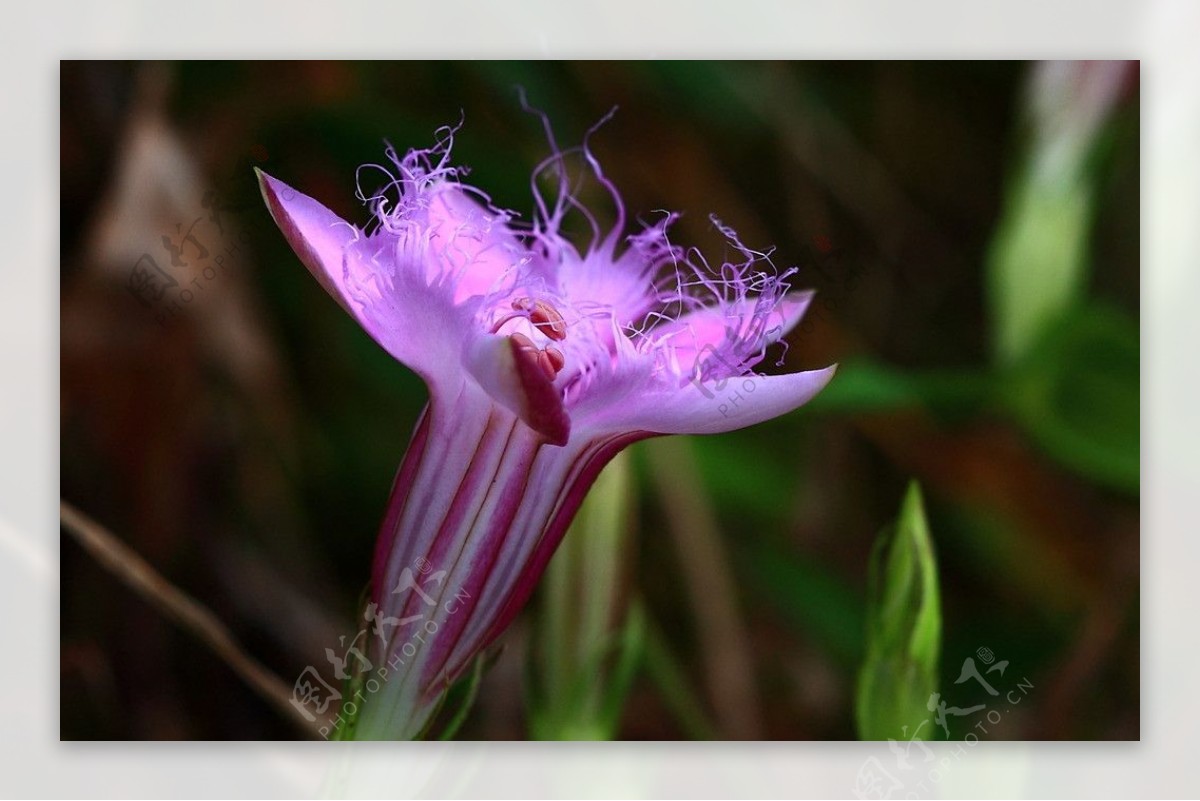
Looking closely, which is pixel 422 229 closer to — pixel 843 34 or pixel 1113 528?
pixel 843 34

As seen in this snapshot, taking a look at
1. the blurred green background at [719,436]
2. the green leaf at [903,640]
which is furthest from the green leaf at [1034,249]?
the green leaf at [903,640]

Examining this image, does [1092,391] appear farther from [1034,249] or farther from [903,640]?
[903,640]

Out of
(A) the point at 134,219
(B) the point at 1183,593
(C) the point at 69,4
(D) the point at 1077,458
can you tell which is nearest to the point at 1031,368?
(D) the point at 1077,458

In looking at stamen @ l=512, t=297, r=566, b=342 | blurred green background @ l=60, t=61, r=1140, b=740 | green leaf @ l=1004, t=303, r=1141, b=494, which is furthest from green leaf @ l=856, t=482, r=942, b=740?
stamen @ l=512, t=297, r=566, b=342

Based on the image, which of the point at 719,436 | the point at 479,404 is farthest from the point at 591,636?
the point at 479,404

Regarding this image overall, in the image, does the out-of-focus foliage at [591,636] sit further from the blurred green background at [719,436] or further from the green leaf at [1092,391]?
the green leaf at [1092,391]

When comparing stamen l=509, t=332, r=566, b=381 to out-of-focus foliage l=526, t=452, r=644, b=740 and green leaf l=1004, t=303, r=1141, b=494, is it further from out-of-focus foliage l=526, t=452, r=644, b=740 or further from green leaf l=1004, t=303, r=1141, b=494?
green leaf l=1004, t=303, r=1141, b=494
